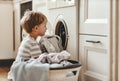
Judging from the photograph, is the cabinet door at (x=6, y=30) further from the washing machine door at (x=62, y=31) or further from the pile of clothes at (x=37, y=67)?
the pile of clothes at (x=37, y=67)

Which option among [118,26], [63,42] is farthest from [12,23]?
[118,26]

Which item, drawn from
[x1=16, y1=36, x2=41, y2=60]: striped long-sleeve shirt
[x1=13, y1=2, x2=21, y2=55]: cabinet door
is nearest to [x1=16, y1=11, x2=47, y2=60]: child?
[x1=16, y1=36, x2=41, y2=60]: striped long-sleeve shirt

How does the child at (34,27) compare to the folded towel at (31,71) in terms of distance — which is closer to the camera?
the folded towel at (31,71)

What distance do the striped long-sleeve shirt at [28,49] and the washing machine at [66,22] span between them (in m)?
0.22

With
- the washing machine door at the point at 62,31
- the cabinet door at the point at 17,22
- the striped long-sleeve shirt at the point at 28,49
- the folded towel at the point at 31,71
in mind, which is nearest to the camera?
the folded towel at the point at 31,71

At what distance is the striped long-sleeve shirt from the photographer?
1.37m

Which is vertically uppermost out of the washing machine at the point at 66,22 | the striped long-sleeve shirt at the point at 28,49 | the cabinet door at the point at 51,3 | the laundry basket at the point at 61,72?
the cabinet door at the point at 51,3

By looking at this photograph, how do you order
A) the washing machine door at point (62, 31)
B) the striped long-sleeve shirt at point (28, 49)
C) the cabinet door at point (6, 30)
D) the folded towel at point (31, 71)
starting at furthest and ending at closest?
the cabinet door at point (6, 30) < the washing machine door at point (62, 31) < the striped long-sleeve shirt at point (28, 49) < the folded towel at point (31, 71)

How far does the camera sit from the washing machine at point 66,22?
4.82 feet

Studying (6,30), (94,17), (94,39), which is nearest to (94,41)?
(94,39)

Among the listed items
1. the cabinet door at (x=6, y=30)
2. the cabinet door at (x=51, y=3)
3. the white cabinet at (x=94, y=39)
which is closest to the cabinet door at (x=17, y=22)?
the cabinet door at (x=6, y=30)

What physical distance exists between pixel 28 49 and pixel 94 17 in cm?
39

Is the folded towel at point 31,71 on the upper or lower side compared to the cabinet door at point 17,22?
lower

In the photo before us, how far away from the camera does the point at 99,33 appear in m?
1.26
